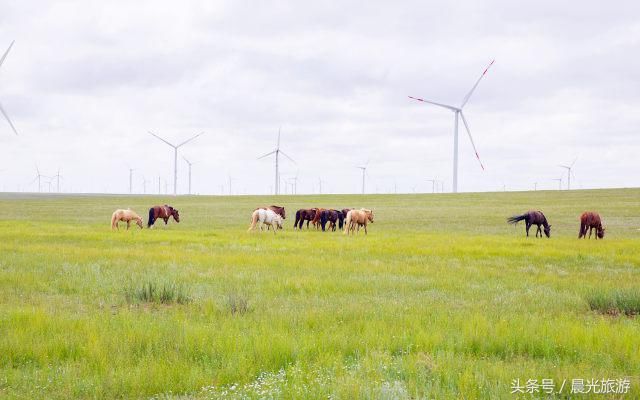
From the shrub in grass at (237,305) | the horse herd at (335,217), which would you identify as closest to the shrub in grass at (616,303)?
the shrub in grass at (237,305)

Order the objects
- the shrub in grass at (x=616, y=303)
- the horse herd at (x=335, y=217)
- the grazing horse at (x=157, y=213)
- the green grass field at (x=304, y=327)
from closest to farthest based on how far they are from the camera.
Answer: the green grass field at (x=304, y=327) → the shrub in grass at (x=616, y=303) → the horse herd at (x=335, y=217) → the grazing horse at (x=157, y=213)

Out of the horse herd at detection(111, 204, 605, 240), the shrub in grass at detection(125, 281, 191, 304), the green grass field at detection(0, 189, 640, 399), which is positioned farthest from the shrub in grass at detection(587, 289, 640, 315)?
the horse herd at detection(111, 204, 605, 240)

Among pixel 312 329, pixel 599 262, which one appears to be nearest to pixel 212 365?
pixel 312 329

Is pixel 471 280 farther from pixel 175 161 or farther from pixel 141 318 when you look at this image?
pixel 175 161

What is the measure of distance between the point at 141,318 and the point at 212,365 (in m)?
2.93

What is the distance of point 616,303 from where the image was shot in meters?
11.0

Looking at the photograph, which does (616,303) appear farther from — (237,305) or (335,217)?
(335,217)

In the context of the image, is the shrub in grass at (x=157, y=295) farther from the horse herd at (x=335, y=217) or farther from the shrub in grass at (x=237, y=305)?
the horse herd at (x=335, y=217)

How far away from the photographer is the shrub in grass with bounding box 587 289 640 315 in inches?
428

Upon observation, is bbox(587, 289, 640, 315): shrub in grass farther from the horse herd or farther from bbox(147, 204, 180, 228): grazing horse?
bbox(147, 204, 180, 228): grazing horse

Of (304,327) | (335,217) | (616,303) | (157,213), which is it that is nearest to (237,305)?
(304,327)

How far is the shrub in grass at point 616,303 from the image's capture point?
10.9m

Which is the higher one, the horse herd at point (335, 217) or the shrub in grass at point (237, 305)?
the horse herd at point (335, 217)

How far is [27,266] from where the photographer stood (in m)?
16.0
